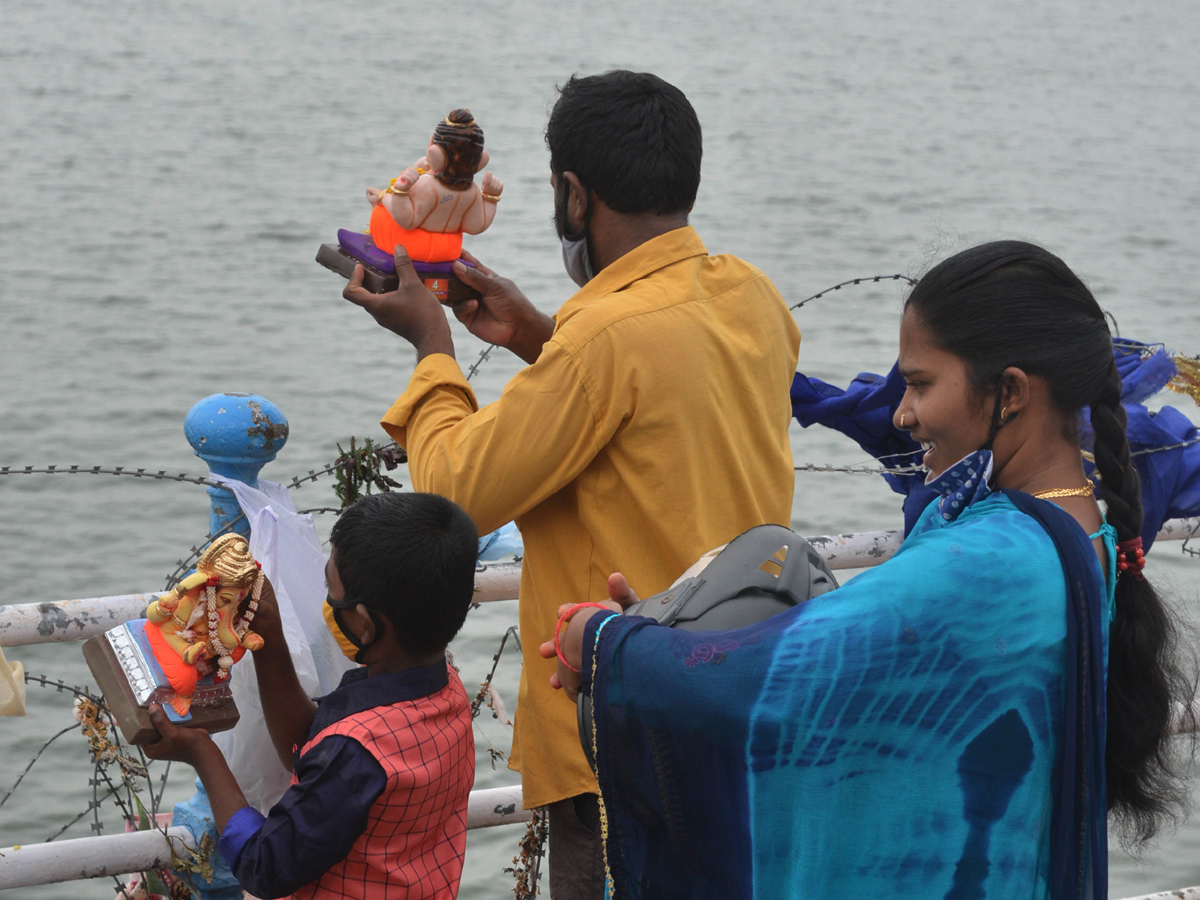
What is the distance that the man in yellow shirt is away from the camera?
2.07m

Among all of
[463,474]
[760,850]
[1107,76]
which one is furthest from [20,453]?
[1107,76]

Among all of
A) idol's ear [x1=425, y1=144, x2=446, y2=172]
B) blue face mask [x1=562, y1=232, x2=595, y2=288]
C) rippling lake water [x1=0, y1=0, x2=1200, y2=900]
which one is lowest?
rippling lake water [x1=0, y1=0, x2=1200, y2=900]

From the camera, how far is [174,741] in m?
2.03

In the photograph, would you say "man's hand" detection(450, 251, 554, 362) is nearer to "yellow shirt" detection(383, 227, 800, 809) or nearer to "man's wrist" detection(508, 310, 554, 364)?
"man's wrist" detection(508, 310, 554, 364)

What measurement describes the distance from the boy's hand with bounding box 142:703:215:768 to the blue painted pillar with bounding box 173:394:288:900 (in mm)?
224

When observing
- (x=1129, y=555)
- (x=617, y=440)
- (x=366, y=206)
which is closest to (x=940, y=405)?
(x=1129, y=555)

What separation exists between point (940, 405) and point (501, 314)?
0.99 meters

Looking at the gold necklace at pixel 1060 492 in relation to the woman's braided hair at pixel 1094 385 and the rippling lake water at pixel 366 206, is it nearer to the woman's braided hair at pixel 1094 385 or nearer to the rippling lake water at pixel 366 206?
the woman's braided hair at pixel 1094 385

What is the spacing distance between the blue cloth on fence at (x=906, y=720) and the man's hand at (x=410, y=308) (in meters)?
0.78

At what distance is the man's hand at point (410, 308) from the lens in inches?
92.7

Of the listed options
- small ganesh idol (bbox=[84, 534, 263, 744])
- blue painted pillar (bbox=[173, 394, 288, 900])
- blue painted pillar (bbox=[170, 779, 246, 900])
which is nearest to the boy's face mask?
small ganesh idol (bbox=[84, 534, 263, 744])

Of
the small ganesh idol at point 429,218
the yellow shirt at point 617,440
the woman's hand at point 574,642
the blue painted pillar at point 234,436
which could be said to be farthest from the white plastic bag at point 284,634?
the woman's hand at point 574,642

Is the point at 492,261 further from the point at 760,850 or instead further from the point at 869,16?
the point at 869,16

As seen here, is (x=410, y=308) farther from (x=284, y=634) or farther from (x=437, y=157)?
(x=284, y=634)
